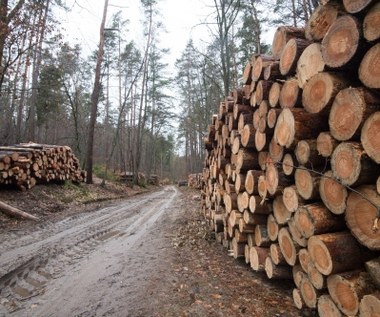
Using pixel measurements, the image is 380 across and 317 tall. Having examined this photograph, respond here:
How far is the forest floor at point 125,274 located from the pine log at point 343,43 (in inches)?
107

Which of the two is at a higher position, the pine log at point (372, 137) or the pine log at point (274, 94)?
the pine log at point (274, 94)

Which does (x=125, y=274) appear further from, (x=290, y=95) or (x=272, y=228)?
(x=290, y=95)

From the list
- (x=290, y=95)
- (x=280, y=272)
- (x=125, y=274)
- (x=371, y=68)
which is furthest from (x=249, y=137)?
(x=125, y=274)

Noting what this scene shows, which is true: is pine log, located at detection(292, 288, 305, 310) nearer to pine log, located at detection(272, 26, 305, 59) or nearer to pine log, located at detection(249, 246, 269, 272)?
pine log, located at detection(249, 246, 269, 272)

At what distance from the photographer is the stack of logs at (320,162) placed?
8.96 feet

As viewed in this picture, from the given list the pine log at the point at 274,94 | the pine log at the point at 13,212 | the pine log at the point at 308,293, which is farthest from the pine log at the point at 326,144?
the pine log at the point at 13,212

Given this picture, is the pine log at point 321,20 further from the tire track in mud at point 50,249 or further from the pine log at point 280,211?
the tire track in mud at point 50,249

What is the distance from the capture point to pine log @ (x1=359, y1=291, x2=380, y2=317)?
8.23 feet

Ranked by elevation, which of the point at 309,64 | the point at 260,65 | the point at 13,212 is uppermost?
the point at 260,65

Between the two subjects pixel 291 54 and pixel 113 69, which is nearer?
pixel 291 54

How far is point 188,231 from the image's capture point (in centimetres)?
788

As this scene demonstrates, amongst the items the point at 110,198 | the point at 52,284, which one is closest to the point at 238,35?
the point at 110,198

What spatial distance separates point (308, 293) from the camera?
3.46m

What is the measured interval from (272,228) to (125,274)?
227 cm
